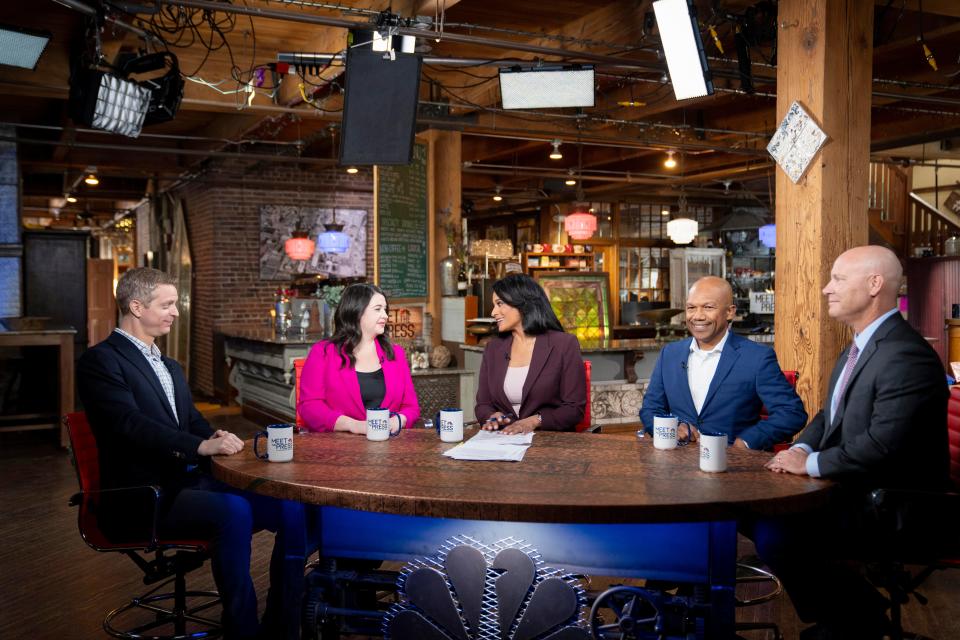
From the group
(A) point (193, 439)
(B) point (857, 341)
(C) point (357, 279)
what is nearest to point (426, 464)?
(A) point (193, 439)

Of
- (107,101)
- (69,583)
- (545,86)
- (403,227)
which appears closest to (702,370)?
(545,86)

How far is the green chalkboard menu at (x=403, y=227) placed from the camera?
7816 mm

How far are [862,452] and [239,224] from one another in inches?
388

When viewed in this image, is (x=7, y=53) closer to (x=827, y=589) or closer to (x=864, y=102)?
(x=864, y=102)

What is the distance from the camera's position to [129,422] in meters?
2.92

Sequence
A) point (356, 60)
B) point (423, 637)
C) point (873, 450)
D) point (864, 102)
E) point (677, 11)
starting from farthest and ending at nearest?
point (356, 60), point (677, 11), point (864, 102), point (873, 450), point (423, 637)

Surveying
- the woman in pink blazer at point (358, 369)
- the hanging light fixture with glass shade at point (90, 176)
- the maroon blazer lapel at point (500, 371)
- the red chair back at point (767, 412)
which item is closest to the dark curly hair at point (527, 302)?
the maroon blazer lapel at point (500, 371)

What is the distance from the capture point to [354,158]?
4.83 m

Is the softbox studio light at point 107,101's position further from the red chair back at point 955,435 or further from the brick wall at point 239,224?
the red chair back at point 955,435

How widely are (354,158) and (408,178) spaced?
329cm

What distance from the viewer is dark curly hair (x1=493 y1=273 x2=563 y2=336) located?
397 centimetres

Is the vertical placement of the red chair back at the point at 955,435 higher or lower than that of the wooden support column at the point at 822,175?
lower

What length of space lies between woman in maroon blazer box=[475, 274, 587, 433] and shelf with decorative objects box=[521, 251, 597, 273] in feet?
35.4

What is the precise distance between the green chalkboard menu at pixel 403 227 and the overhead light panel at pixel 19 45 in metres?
3.02
